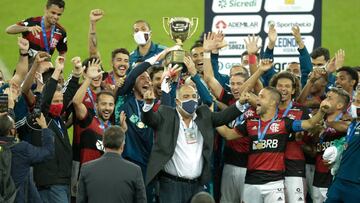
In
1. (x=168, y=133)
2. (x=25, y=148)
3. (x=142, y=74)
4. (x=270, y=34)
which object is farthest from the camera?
(x=270, y=34)

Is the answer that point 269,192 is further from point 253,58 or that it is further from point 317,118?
point 253,58

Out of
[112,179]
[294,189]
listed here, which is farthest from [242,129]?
[112,179]

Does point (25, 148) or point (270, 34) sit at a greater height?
point (270, 34)

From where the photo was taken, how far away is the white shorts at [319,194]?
9719mm

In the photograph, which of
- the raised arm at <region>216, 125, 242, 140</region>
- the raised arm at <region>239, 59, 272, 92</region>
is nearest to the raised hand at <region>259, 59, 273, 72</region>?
the raised arm at <region>239, 59, 272, 92</region>

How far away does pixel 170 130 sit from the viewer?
29.8 ft

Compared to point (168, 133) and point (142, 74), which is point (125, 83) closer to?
point (142, 74)

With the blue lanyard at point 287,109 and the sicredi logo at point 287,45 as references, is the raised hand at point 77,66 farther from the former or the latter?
the sicredi logo at point 287,45

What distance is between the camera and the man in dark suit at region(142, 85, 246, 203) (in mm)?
8953

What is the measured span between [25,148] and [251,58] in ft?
9.90

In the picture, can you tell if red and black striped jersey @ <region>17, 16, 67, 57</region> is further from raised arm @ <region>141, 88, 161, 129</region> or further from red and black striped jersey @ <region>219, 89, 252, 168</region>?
red and black striped jersey @ <region>219, 89, 252, 168</region>

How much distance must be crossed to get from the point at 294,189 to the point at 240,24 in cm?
407

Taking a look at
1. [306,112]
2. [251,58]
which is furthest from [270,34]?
[306,112]

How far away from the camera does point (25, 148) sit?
27.5ft
